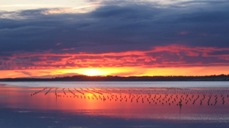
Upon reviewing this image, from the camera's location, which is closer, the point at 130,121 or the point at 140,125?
the point at 140,125

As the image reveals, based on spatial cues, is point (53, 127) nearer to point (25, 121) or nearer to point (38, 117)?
point (25, 121)

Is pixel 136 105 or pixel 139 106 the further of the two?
pixel 136 105

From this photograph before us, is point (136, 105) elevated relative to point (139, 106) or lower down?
lower down

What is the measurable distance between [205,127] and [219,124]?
1.76 meters

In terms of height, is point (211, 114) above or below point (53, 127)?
below

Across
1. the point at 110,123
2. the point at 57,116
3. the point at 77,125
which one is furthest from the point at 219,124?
the point at 57,116

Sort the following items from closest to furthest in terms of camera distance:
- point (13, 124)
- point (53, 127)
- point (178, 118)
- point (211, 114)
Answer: point (53, 127)
point (13, 124)
point (178, 118)
point (211, 114)

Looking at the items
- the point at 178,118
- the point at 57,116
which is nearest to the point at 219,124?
the point at 178,118

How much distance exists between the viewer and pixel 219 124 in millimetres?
28312

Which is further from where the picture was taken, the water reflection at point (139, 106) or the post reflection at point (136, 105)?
the post reflection at point (136, 105)

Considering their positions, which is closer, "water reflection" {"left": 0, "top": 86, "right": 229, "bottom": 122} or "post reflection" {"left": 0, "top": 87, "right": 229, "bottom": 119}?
"water reflection" {"left": 0, "top": 86, "right": 229, "bottom": 122}

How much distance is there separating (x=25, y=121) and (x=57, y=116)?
3.71m

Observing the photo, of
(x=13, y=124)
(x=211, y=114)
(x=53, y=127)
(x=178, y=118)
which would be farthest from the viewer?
(x=211, y=114)

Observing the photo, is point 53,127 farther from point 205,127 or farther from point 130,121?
point 205,127
